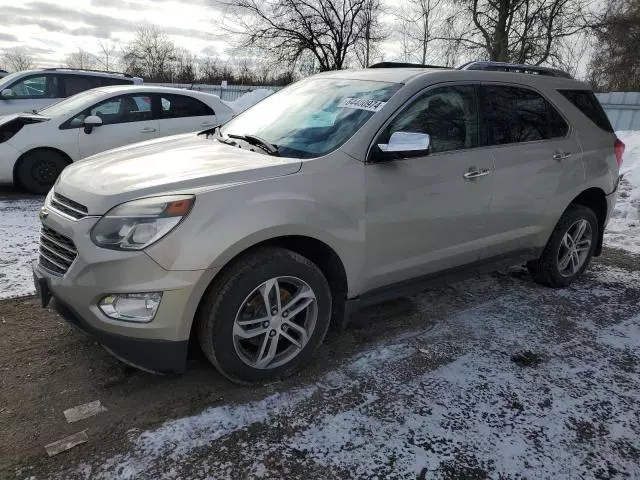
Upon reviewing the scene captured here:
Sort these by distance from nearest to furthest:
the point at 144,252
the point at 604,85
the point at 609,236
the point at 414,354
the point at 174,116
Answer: the point at 144,252 → the point at 414,354 → the point at 609,236 → the point at 174,116 → the point at 604,85

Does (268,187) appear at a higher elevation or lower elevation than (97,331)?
higher

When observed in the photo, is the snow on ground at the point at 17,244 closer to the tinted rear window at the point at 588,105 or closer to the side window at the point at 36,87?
the side window at the point at 36,87

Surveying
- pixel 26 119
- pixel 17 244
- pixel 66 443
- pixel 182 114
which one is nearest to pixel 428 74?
pixel 66 443

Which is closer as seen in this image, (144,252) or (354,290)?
(144,252)

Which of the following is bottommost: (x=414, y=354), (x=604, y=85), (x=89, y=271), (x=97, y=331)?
(x=414, y=354)

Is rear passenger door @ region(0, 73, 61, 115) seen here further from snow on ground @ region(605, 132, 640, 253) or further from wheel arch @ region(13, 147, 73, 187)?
snow on ground @ region(605, 132, 640, 253)

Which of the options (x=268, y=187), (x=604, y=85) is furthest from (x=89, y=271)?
(x=604, y=85)

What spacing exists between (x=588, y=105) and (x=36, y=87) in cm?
892

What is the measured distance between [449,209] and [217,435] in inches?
78.2

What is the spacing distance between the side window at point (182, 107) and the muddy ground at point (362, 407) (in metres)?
4.71

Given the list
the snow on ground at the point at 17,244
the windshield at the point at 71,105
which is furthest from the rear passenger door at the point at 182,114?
the snow on ground at the point at 17,244

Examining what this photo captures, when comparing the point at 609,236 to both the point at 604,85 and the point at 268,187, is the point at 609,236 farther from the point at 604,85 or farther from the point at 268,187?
the point at 604,85

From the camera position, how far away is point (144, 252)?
7.72 feet

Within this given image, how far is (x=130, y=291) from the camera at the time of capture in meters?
2.38
